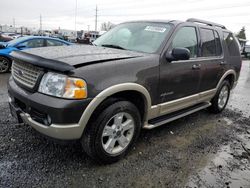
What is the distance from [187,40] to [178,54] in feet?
2.78

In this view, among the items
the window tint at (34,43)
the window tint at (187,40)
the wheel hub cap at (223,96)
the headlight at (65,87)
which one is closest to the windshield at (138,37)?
the window tint at (187,40)

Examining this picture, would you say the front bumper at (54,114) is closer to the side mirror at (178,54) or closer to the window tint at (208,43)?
the side mirror at (178,54)

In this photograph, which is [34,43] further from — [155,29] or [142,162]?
[142,162]

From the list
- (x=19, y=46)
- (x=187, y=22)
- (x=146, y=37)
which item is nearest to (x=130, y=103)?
(x=146, y=37)

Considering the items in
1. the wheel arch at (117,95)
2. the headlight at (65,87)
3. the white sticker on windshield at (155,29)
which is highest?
the white sticker on windshield at (155,29)

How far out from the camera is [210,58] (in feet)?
14.7

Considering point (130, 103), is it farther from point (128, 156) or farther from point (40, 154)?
point (40, 154)

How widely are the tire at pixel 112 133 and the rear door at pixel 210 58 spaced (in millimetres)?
1911

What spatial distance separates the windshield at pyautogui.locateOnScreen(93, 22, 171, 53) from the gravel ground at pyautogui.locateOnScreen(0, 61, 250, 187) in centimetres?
149

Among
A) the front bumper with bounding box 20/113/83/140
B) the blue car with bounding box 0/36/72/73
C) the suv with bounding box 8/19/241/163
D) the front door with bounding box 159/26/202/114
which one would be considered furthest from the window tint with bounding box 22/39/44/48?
the front bumper with bounding box 20/113/83/140

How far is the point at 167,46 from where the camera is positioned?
345cm

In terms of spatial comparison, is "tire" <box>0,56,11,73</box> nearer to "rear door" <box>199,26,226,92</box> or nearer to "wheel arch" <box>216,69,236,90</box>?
"rear door" <box>199,26,226,92</box>

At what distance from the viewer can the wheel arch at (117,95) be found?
8.32 ft

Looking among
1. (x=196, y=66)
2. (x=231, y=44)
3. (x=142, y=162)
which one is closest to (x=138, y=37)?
(x=196, y=66)
